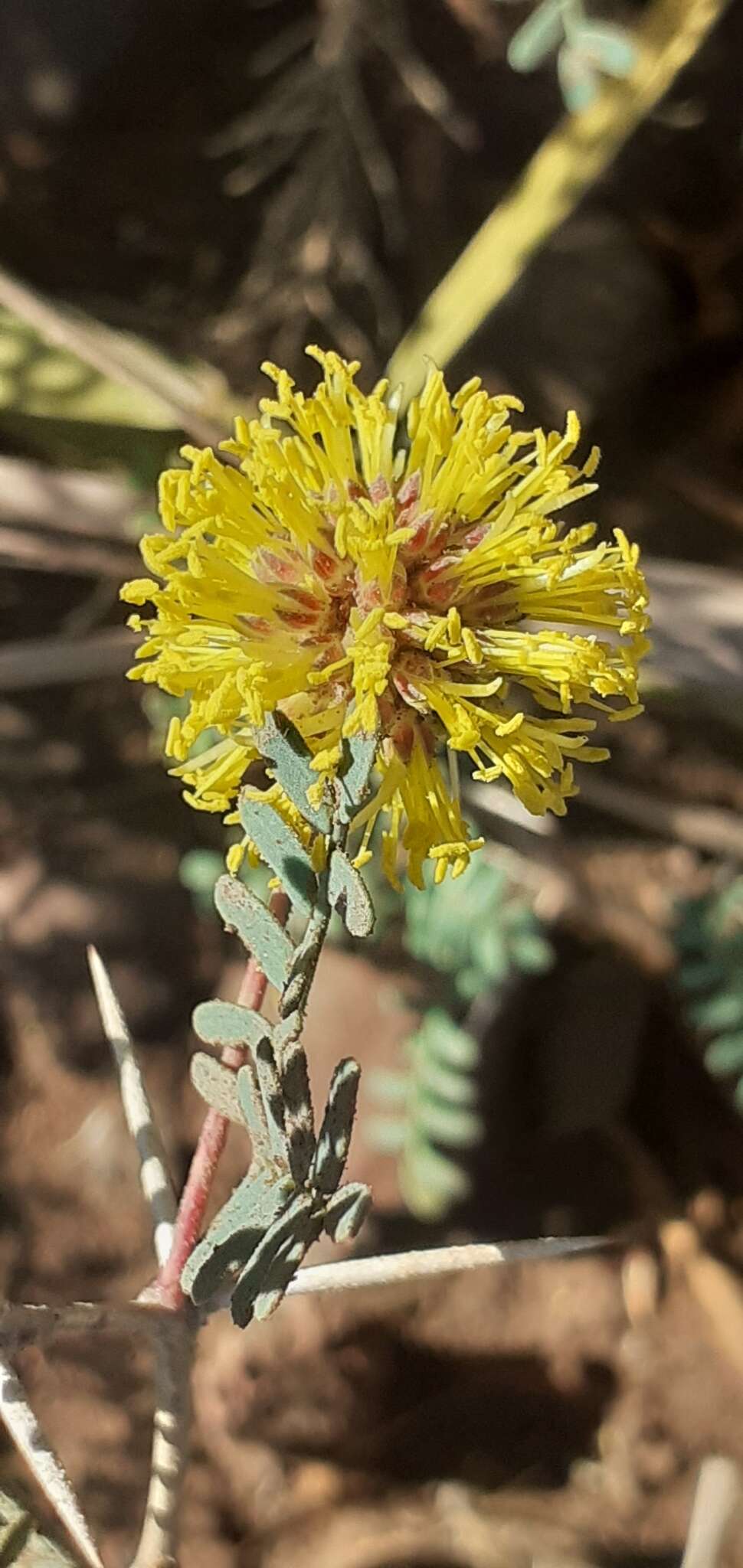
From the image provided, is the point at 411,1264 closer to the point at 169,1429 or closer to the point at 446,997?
the point at 169,1429

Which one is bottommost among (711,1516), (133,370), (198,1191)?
(711,1516)

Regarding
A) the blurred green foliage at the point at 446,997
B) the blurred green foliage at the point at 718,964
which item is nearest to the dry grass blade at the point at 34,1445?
the blurred green foliage at the point at 446,997

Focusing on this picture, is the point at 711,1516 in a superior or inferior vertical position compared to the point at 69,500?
inferior

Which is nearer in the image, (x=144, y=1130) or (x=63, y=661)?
(x=144, y=1130)

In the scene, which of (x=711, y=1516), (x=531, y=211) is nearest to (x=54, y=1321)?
(x=711, y=1516)

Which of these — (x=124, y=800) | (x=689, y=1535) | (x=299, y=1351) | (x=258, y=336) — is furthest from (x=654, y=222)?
(x=689, y=1535)

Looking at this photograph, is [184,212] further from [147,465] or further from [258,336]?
[147,465]
